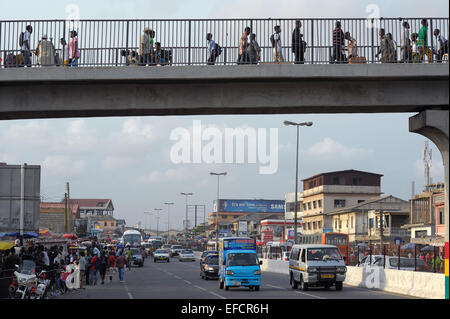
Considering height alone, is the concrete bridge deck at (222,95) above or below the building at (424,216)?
above

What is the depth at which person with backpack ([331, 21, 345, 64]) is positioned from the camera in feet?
70.3

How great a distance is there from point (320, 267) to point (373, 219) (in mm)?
60201

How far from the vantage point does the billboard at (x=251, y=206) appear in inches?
6061

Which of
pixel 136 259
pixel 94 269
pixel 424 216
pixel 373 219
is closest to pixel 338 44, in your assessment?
pixel 94 269

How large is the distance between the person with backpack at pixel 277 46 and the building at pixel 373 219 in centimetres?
5918

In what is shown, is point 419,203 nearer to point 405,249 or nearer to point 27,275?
point 405,249

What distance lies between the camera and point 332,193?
10938cm

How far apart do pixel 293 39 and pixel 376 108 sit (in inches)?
130

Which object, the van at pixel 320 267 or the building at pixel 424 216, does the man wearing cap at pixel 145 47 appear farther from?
the building at pixel 424 216

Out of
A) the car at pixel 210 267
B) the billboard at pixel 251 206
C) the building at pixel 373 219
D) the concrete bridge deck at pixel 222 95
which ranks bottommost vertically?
the car at pixel 210 267

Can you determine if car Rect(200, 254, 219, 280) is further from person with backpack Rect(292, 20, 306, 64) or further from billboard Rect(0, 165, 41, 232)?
person with backpack Rect(292, 20, 306, 64)

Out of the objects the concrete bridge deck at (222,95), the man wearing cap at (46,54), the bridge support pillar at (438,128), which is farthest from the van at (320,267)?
the man wearing cap at (46,54)
